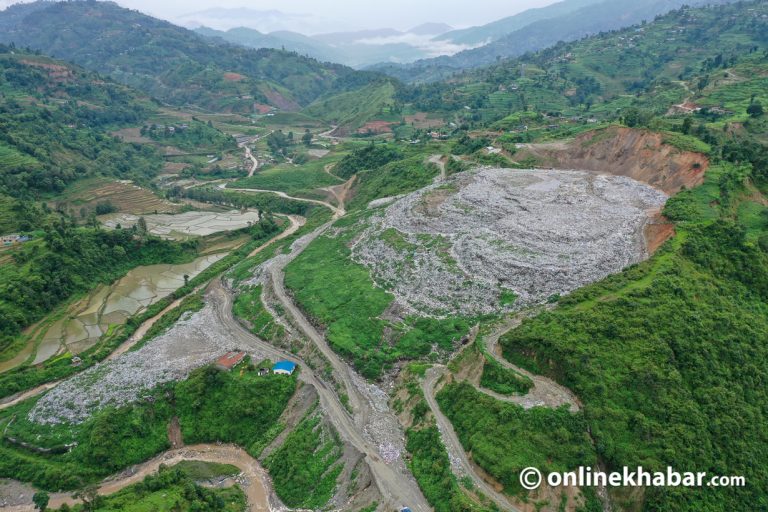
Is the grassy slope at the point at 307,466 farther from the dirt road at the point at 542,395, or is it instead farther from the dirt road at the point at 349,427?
the dirt road at the point at 542,395

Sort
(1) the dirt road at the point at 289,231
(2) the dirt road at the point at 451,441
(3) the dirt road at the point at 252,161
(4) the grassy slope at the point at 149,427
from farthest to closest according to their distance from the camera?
(3) the dirt road at the point at 252,161 < (1) the dirt road at the point at 289,231 < (4) the grassy slope at the point at 149,427 < (2) the dirt road at the point at 451,441

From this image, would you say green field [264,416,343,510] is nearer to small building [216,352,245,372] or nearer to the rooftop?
the rooftop

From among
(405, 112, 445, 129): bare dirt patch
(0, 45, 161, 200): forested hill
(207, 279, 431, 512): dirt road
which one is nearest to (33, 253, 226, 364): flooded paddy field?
(207, 279, 431, 512): dirt road

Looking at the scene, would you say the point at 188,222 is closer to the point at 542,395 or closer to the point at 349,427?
the point at 349,427

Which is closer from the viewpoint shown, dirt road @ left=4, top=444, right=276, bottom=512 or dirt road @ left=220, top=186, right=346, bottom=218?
dirt road @ left=4, top=444, right=276, bottom=512

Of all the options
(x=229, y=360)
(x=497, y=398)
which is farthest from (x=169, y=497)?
(x=497, y=398)

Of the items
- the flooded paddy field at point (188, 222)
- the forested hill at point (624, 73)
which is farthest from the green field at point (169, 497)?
the forested hill at point (624, 73)
